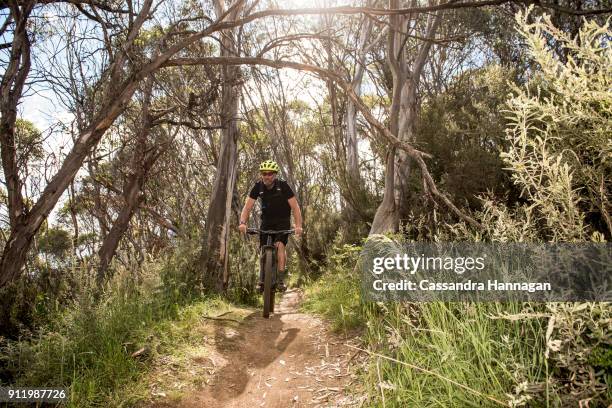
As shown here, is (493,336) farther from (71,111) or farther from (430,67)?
(430,67)

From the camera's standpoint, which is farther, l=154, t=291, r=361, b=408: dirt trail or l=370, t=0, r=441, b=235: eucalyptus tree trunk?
l=370, t=0, r=441, b=235: eucalyptus tree trunk

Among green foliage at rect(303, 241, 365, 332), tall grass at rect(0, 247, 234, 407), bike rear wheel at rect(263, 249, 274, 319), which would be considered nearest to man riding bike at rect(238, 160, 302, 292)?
bike rear wheel at rect(263, 249, 274, 319)

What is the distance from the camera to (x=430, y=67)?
44.3 feet

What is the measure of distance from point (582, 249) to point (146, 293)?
4.84m

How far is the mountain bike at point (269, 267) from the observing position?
5.75m

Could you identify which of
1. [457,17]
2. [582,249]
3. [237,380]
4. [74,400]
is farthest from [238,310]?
[457,17]

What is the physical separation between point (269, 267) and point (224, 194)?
1908 millimetres

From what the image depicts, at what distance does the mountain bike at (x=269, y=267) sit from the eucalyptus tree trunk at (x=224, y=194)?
1.12m

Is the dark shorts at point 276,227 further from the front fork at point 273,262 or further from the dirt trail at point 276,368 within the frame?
the dirt trail at point 276,368

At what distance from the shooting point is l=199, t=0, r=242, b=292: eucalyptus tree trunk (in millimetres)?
6719

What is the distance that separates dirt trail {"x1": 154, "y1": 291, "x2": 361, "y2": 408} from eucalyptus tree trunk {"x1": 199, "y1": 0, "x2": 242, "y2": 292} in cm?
149

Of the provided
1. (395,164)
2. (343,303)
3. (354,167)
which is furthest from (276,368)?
(354,167)

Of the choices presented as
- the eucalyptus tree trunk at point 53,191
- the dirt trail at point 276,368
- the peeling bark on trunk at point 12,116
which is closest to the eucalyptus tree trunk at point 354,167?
the dirt trail at point 276,368

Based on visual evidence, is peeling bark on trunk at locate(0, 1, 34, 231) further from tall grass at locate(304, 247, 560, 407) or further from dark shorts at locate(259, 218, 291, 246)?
tall grass at locate(304, 247, 560, 407)
